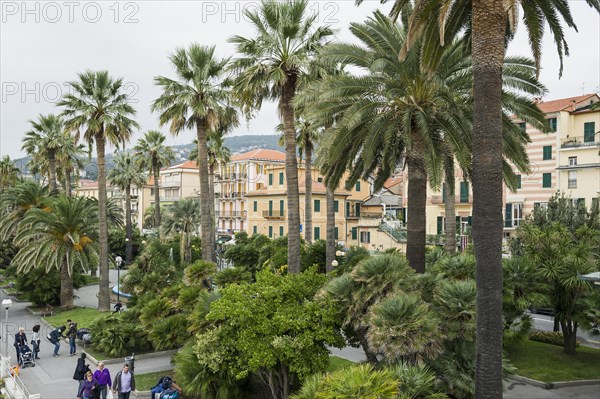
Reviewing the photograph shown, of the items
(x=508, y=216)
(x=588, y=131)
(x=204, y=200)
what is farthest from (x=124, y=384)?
(x=588, y=131)

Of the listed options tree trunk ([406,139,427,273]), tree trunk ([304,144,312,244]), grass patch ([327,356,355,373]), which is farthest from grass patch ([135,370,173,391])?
tree trunk ([304,144,312,244])

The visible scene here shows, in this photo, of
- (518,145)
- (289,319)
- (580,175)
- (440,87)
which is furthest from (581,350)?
(580,175)

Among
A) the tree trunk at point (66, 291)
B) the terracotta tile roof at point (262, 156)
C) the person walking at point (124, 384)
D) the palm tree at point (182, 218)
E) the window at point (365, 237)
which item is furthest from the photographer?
the terracotta tile roof at point (262, 156)

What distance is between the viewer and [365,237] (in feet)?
172

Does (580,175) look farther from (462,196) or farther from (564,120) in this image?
(462,196)

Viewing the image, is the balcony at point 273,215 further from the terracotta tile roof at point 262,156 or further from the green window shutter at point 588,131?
the green window shutter at point 588,131

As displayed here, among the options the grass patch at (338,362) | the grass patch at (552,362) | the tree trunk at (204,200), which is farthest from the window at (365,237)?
the grass patch at (338,362)

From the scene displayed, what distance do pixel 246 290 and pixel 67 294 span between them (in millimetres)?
22646

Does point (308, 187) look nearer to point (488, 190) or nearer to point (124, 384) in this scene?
point (124, 384)

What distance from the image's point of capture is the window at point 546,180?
42.8m

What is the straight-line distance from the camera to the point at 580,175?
40844 millimetres

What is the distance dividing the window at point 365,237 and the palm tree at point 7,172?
38945 millimetres

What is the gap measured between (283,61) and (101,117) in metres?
14.7

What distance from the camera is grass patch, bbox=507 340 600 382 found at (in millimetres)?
17375
